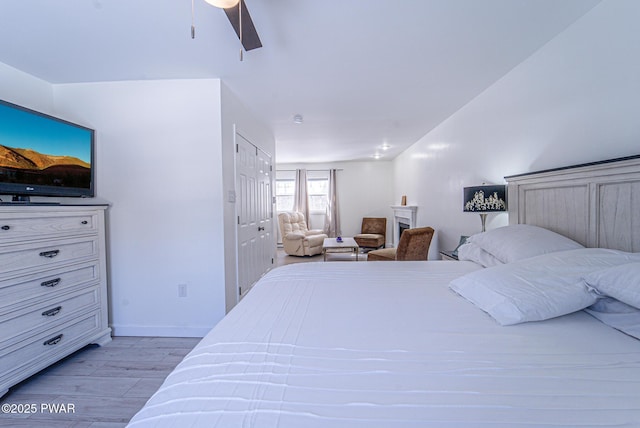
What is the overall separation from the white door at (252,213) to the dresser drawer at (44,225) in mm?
1238

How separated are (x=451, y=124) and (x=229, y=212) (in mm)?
3025

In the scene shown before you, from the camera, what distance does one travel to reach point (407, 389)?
0.59m

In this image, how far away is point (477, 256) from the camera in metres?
1.78

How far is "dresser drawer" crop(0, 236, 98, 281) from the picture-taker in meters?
1.57

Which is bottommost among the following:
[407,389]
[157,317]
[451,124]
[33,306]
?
[157,317]

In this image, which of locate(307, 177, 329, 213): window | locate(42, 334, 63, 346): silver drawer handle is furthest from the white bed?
locate(307, 177, 329, 213): window

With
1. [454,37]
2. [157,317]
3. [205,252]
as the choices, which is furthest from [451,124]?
[157,317]

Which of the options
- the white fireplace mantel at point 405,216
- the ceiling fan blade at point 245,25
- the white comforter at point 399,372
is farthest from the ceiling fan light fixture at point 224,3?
the white fireplace mantel at point 405,216

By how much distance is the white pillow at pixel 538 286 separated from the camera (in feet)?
2.94

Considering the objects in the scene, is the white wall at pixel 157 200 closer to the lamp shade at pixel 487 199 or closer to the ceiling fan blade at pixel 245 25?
the ceiling fan blade at pixel 245 25

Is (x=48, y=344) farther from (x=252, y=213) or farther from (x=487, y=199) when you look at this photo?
(x=487, y=199)

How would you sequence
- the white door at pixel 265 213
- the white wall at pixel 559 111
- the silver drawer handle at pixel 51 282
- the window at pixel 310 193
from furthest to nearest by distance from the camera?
the window at pixel 310 193 → the white door at pixel 265 213 → the silver drawer handle at pixel 51 282 → the white wall at pixel 559 111

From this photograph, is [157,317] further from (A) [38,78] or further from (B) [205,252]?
(A) [38,78]

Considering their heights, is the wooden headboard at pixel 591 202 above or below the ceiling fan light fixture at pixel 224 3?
below
